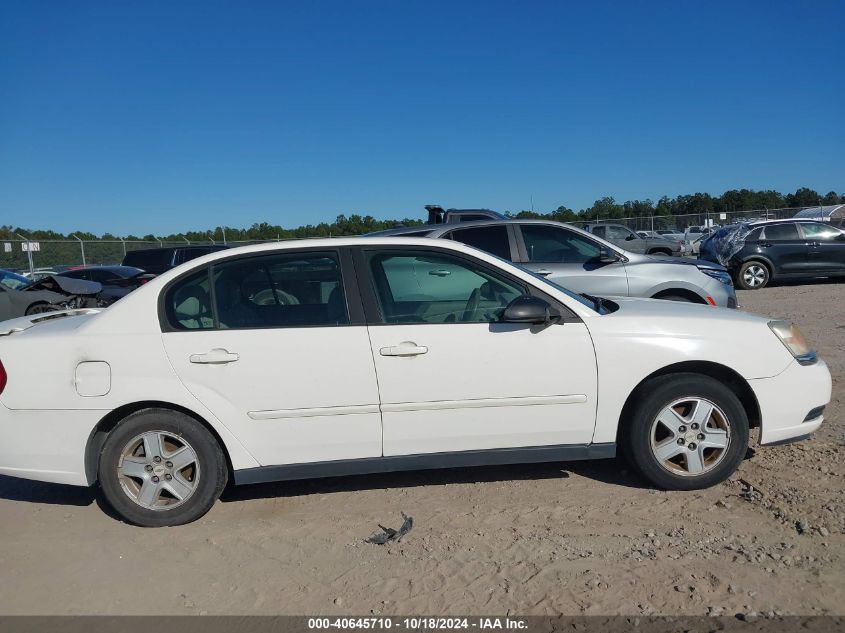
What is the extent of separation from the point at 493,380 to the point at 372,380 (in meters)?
0.68

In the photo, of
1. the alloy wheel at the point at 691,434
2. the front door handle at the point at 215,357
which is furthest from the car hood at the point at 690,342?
the front door handle at the point at 215,357

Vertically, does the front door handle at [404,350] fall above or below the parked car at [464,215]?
below

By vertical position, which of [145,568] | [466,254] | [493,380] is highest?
[466,254]

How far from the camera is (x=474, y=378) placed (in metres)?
3.84

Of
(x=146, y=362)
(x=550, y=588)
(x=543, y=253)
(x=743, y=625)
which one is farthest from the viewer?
(x=543, y=253)

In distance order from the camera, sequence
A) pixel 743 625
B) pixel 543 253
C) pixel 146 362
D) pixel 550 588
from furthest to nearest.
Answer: pixel 543 253, pixel 146 362, pixel 550 588, pixel 743 625

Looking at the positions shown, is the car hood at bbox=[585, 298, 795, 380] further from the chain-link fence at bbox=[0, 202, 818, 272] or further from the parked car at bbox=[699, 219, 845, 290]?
the chain-link fence at bbox=[0, 202, 818, 272]

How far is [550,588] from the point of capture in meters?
3.06

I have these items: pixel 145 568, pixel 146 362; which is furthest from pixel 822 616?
pixel 146 362

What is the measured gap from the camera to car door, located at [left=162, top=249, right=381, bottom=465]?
12.4ft

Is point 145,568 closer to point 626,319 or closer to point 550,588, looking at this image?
point 550,588

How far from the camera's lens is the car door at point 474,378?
3.82 metres

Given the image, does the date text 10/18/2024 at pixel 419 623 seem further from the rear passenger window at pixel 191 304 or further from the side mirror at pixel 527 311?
the rear passenger window at pixel 191 304

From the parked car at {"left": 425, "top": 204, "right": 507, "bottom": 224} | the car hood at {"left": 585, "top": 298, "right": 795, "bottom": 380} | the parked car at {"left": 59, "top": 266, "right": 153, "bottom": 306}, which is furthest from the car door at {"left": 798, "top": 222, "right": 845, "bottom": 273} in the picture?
the parked car at {"left": 59, "top": 266, "right": 153, "bottom": 306}
